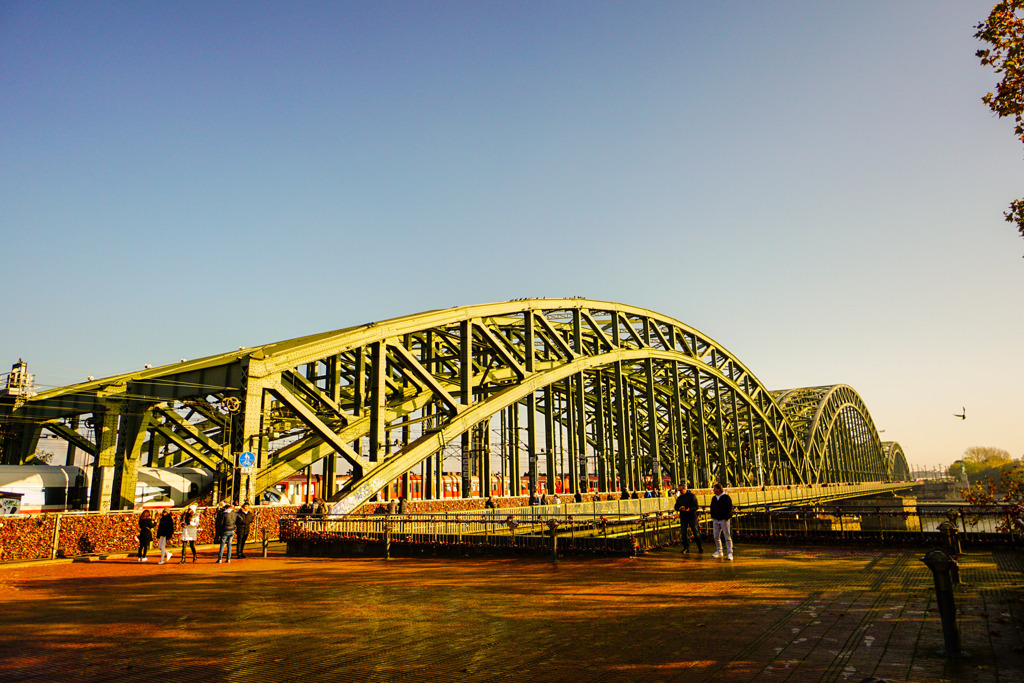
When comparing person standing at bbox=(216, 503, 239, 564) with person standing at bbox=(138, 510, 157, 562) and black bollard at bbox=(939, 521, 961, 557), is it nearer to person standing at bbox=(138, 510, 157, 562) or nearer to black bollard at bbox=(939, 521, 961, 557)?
person standing at bbox=(138, 510, 157, 562)

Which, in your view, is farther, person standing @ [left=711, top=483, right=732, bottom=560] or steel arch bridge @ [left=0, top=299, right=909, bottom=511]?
steel arch bridge @ [left=0, top=299, right=909, bottom=511]

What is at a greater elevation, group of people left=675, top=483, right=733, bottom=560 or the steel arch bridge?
the steel arch bridge

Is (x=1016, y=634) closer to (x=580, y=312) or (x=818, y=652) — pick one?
(x=818, y=652)

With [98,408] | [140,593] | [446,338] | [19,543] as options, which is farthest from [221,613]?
[446,338]

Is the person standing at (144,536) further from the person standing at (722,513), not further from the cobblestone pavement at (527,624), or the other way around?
the person standing at (722,513)

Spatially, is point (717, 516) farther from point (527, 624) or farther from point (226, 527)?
point (226, 527)

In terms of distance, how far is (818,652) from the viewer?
6652 mm

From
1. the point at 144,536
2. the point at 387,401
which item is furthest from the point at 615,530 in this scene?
the point at 387,401

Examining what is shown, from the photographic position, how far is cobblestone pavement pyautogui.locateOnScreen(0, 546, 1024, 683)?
630cm

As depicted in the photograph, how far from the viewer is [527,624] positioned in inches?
331

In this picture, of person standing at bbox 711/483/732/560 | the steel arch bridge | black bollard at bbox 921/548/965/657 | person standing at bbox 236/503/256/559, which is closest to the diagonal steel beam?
the steel arch bridge

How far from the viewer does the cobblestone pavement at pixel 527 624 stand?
6.30m

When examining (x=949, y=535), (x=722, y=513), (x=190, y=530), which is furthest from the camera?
(x=190, y=530)

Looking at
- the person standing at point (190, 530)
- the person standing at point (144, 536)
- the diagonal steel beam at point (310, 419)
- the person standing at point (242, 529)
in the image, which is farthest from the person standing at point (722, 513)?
the diagonal steel beam at point (310, 419)
